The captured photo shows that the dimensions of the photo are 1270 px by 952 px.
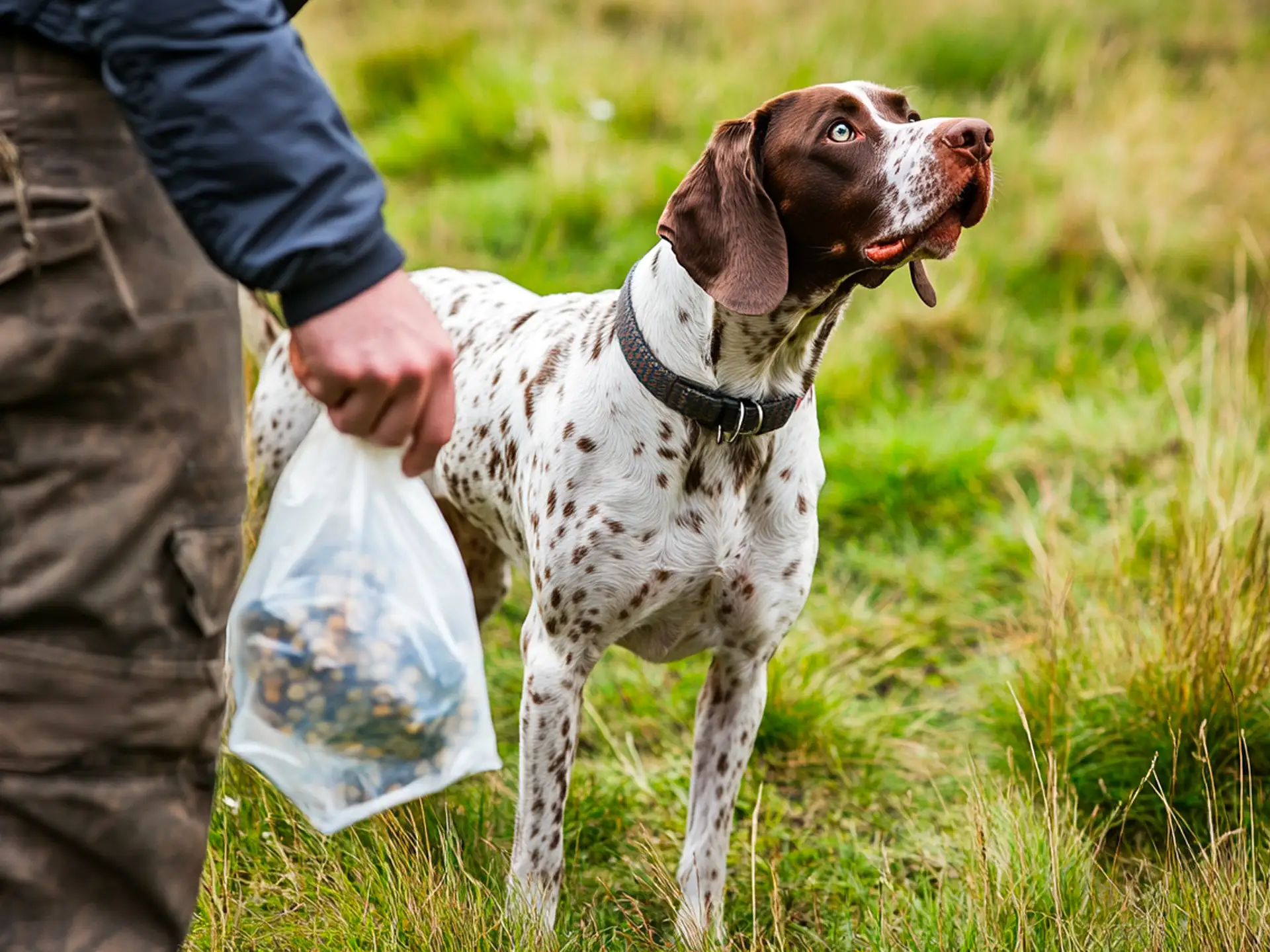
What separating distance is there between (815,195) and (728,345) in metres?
0.32

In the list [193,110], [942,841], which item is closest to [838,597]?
[942,841]

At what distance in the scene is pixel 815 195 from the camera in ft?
7.95

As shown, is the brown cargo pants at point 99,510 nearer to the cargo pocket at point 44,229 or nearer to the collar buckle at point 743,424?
the cargo pocket at point 44,229

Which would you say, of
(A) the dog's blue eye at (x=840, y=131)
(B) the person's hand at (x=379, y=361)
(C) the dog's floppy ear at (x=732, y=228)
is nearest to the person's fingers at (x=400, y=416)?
(B) the person's hand at (x=379, y=361)

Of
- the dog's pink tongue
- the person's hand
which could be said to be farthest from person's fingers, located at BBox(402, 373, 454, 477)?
the dog's pink tongue

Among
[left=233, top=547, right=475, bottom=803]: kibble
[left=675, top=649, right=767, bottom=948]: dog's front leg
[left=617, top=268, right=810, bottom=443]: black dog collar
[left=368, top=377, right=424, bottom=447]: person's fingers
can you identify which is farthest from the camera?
[left=675, top=649, right=767, bottom=948]: dog's front leg

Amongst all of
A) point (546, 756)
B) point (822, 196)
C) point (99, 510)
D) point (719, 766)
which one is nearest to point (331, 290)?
point (99, 510)

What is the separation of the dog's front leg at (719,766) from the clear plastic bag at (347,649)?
108 cm

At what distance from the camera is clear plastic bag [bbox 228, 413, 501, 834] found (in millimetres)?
1655

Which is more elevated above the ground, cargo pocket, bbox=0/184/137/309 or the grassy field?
cargo pocket, bbox=0/184/137/309

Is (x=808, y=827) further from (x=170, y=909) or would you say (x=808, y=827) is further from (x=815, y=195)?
(x=170, y=909)

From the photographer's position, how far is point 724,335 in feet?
8.04

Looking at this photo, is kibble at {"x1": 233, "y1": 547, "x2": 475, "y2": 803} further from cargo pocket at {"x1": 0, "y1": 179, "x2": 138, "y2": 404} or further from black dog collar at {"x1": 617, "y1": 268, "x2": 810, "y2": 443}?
black dog collar at {"x1": 617, "y1": 268, "x2": 810, "y2": 443}

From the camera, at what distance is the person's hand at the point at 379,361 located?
1.23 m
